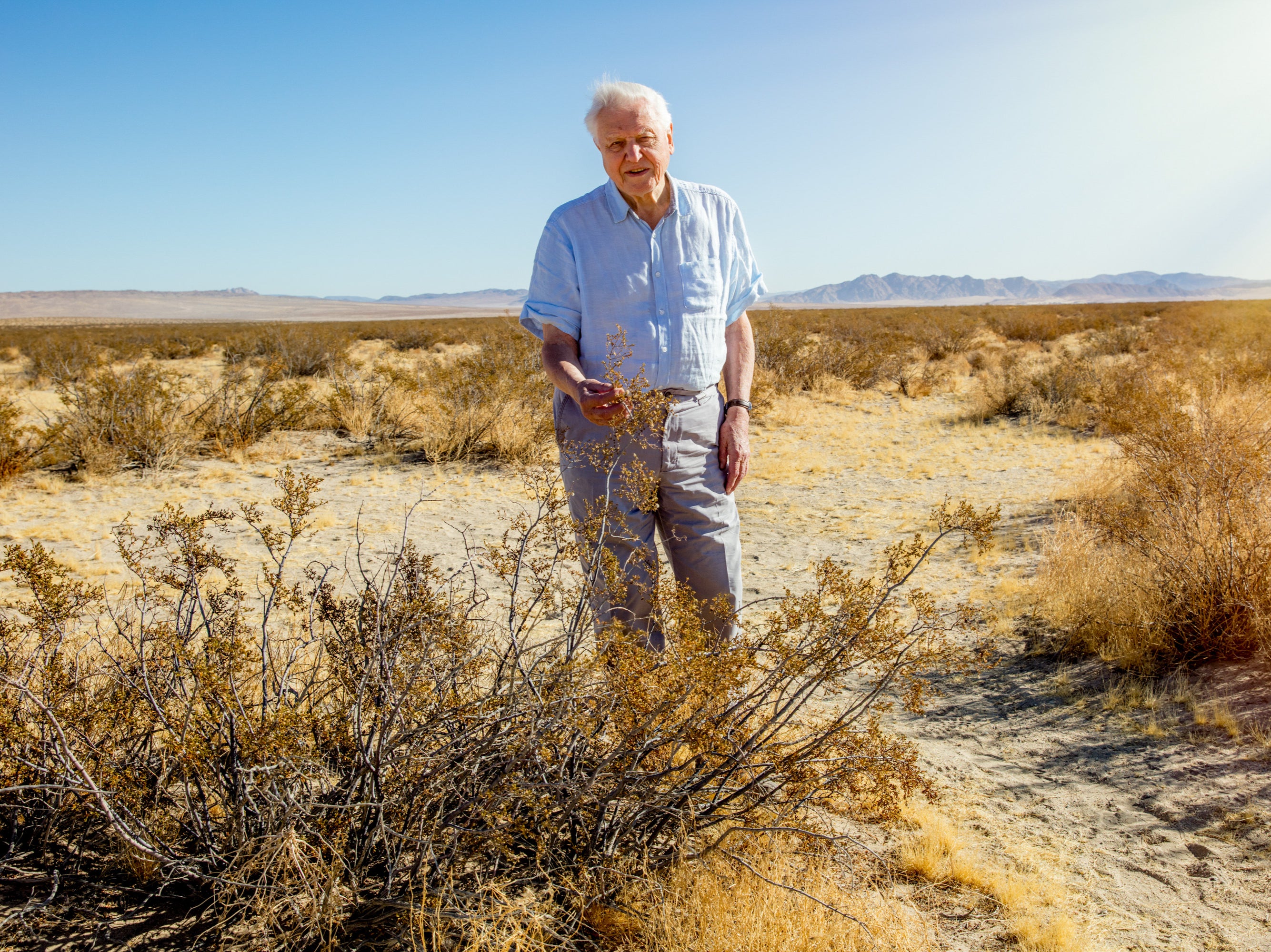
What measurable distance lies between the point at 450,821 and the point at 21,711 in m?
1.26

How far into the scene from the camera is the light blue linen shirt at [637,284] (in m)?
2.15

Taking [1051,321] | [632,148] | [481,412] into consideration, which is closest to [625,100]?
[632,148]

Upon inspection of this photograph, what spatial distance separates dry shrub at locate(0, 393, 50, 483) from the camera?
705 centimetres

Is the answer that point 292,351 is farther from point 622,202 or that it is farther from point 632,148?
point 632,148

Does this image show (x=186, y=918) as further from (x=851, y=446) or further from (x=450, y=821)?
(x=851, y=446)

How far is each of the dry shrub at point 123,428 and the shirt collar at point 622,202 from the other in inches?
273

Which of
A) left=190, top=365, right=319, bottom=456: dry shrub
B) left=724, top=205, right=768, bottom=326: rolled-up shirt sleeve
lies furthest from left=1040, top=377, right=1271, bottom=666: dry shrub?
left=190, top=365, right=319, bottom=456: dry shrub

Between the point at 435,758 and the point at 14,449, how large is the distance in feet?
25.4

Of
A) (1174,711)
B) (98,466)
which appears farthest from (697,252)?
(98,466)

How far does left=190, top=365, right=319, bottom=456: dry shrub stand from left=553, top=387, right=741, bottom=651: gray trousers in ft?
23.2

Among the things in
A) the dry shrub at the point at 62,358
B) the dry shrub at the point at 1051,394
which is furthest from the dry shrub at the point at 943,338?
the dry shrub at the point at 62,358

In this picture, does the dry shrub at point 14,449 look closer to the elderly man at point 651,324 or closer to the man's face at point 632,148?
the elderly man at point 651,324

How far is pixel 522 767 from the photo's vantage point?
1697mm

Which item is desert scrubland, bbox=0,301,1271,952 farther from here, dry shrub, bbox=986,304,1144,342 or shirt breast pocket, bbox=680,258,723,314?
dry shrub, bbox=986,304,1144,342
